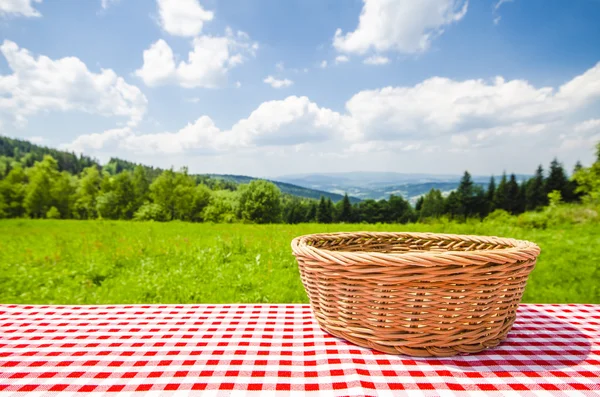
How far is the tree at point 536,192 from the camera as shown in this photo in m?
23.6

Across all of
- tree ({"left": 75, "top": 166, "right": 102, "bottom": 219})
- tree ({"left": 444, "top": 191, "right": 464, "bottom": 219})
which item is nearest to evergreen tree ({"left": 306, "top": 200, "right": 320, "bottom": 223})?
tree ({"left": 444, "top": 191, "right": 464, "bottom": 219})

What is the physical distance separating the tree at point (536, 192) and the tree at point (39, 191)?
32.9 m

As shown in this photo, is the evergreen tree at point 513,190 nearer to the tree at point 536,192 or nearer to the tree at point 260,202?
the tree at point 536,192

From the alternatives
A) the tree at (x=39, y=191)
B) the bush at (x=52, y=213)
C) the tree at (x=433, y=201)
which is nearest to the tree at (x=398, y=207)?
the tree at (x=433, y=201)

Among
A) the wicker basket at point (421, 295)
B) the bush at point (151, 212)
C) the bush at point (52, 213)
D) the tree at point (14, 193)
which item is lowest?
the bush at point (151, 212)

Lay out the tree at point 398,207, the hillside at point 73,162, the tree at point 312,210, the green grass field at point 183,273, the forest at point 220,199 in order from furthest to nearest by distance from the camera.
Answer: the hillside at point 73,162, the tree at point 312,210, the forest at point 220,199, the tree at point 398,207, the green grass field at point 183,273

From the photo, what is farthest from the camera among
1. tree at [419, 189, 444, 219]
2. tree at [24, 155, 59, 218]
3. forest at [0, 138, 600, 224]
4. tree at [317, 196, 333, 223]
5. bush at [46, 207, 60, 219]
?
tree at [317, 196, 333, 223]

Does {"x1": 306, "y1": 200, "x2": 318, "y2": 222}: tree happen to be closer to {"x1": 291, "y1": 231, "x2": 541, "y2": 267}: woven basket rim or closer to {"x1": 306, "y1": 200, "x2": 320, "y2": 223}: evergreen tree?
{"x1": 306, "y1": 200, "x2": 320, "y2": 223}: evergreen tree

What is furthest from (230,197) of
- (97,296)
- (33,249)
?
(97,296)

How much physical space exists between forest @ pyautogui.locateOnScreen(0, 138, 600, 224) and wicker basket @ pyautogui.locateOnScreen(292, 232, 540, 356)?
15.6 metres

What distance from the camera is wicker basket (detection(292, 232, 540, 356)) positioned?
0.81 m

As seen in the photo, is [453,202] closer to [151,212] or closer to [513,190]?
[513,190]

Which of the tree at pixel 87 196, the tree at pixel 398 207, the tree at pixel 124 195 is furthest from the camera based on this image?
the tree at pixel 124 195

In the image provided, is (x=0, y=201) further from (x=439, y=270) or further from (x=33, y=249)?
(x=439, y=270)
